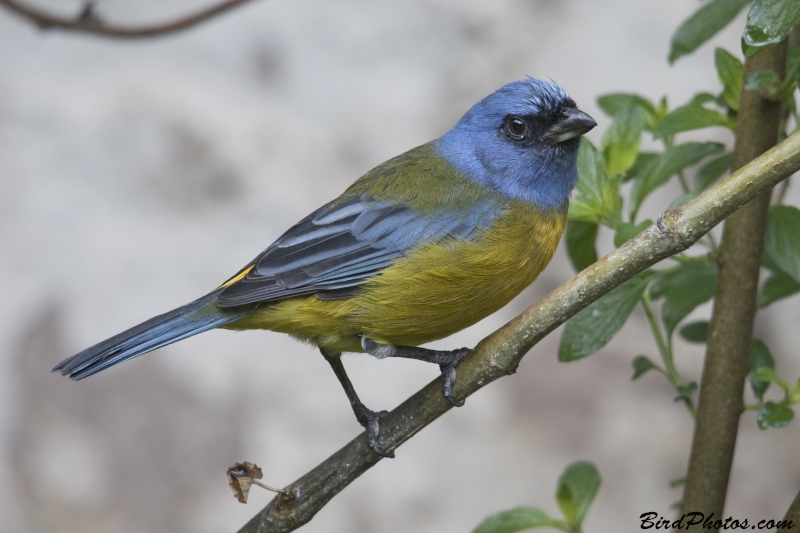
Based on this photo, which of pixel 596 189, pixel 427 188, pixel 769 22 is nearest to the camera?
pixel 769 22

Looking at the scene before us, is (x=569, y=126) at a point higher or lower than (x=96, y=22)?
lower

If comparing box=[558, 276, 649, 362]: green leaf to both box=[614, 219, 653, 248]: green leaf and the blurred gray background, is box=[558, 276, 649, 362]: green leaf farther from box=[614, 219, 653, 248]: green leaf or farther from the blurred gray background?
the blurred gray background

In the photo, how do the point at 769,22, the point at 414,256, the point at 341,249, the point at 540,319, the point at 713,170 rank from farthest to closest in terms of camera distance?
the point at 341,249
the point at 414,256
the point at 713,170
the point at 540,319
the point at 769,22

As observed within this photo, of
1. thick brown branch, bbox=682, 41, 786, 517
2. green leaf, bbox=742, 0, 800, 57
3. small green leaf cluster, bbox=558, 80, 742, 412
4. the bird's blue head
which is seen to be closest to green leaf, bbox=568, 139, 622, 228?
small green leaf cluster, bbox=558, 80, 742, 412

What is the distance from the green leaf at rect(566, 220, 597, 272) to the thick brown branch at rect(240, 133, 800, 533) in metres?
0.48

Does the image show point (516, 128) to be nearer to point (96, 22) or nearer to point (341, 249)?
point (341, 249)

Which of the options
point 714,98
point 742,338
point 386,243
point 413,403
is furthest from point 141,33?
point 742,338

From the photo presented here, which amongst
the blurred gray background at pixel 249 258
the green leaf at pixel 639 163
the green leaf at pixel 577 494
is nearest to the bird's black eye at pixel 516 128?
the green leaf at pixel 639 163

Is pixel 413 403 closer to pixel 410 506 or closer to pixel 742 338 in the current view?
pixel 742 338

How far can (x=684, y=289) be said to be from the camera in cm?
245

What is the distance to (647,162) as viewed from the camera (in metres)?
2.56

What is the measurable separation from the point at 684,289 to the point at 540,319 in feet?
2.11

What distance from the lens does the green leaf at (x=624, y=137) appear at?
7.95ft

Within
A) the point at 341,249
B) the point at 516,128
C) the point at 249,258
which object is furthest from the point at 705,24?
the point at 249,258
